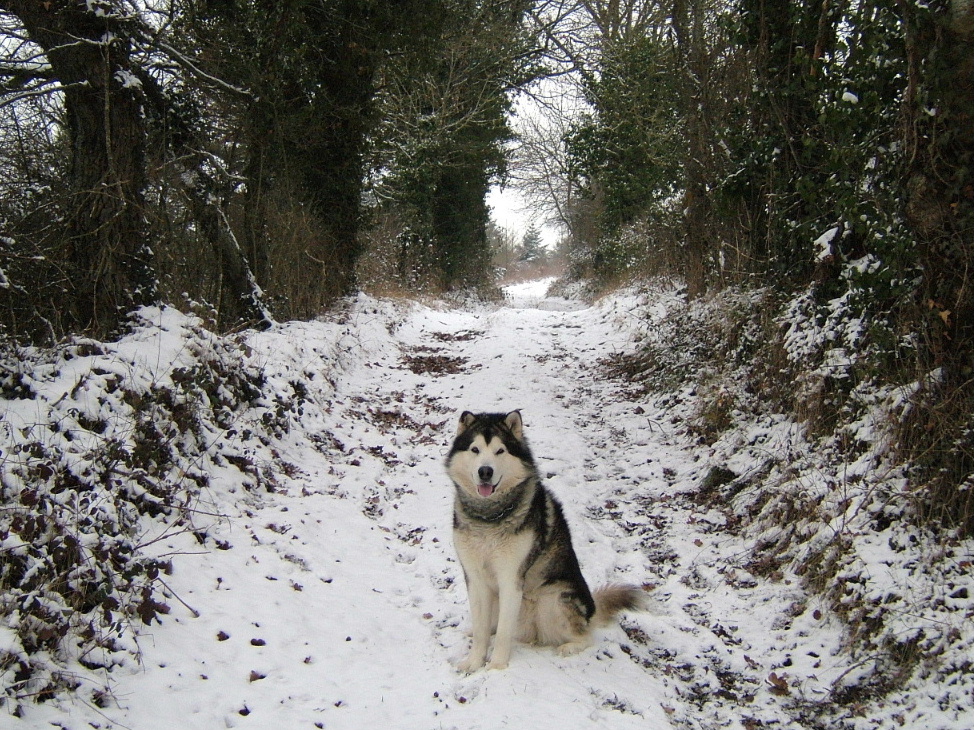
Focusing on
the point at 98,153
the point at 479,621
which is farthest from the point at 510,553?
the point at 98,153

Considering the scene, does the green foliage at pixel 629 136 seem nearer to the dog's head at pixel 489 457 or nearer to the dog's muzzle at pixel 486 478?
the dog's head at pixel 489 457

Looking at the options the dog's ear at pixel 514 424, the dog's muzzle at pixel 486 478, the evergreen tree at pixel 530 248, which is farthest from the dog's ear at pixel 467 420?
the evergreen tree at pixel 530 248

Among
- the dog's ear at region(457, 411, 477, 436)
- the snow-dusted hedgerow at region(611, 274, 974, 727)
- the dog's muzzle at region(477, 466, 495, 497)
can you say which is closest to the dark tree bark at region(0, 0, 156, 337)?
the dog's ear at region(457, 411, 477, 436)

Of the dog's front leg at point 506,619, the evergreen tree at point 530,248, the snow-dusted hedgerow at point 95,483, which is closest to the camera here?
the snow-dusted hedgerow at point 95,483

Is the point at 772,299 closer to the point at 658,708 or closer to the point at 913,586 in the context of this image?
the point at 913,586

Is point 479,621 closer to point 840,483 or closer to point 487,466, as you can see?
point 487,466

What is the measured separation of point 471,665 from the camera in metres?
4.11

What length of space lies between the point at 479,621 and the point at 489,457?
1052 millimetres

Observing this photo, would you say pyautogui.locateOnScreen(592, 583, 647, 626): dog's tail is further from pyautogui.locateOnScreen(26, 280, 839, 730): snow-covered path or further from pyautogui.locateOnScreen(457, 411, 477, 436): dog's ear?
pyautogui.locateOnScreen(457, 411, 477, 436): dog's ear

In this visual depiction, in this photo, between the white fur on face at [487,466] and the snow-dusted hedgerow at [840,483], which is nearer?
the snow-dusted hedgerow at [840,483]

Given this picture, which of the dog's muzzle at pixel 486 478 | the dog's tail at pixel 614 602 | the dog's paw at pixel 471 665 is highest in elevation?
the dog's muzzle at pixel 486 478

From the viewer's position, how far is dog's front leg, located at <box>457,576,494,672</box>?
4133mm

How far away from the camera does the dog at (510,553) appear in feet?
13.4

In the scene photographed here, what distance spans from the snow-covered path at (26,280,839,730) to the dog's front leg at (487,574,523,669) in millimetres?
96
